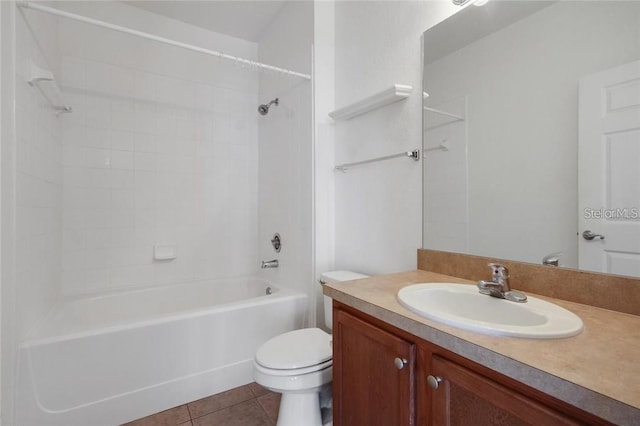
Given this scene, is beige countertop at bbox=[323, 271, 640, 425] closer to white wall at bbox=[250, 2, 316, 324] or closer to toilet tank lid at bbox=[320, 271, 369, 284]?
toilet tank lid at bbox=[320, 271, 369, 284]

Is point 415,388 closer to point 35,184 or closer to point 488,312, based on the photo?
point 488,312

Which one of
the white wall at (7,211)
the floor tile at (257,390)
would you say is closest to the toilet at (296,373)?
the floor tile at (257,390)

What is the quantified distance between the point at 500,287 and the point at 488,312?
3.6 inches

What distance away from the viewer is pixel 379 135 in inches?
67.1

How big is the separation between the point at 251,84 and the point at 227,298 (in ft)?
6.67

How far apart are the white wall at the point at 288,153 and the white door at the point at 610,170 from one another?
144 cm

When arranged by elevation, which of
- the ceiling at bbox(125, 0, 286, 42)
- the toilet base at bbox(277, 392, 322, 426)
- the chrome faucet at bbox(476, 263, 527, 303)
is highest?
the ceiling at bbox(125, 0, 286, 42)

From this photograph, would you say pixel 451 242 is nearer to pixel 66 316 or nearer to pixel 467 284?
pixel 467 284

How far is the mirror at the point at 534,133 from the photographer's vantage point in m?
0.88

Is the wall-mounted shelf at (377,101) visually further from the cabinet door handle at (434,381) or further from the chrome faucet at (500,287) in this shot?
the cabinet door handle at (434,381)

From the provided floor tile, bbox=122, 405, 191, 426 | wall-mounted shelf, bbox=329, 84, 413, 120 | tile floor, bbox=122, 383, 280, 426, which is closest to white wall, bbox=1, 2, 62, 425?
floor tile, bbox=122, 405, 191, 426

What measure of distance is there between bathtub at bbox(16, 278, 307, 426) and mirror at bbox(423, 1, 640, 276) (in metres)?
1.30

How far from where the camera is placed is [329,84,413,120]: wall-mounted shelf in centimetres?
147

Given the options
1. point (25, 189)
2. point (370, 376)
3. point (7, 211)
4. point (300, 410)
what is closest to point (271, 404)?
point (300, 410)
